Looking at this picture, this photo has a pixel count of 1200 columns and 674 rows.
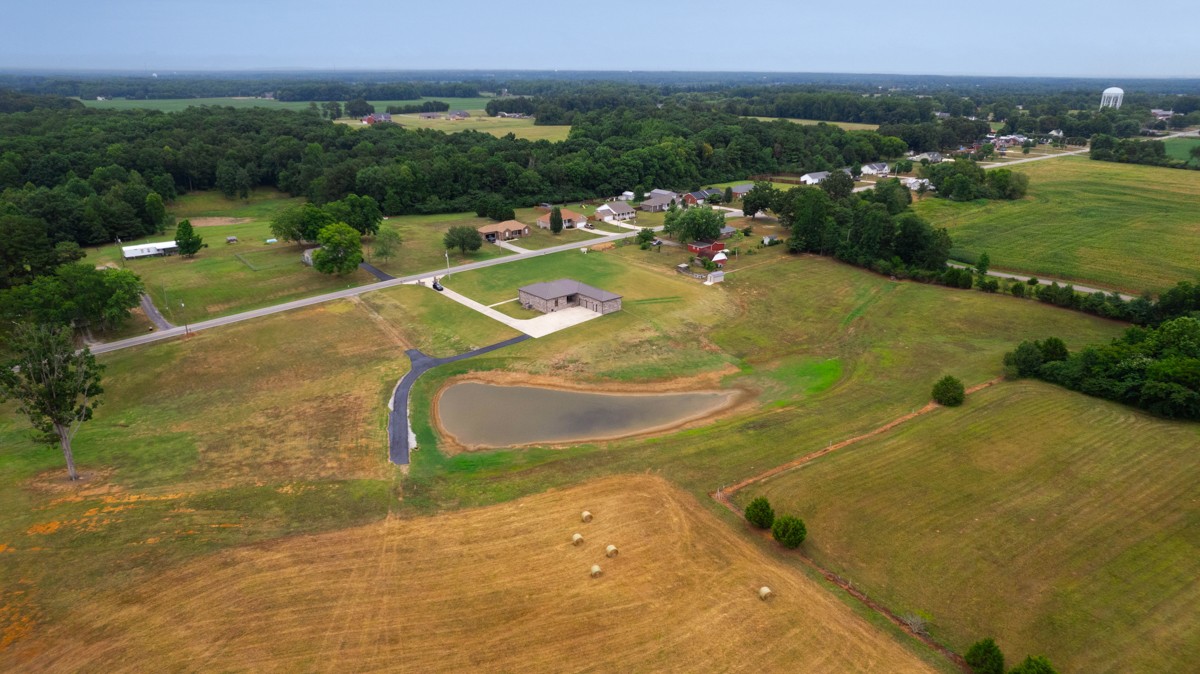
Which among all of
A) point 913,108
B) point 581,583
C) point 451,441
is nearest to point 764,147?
point 913,108

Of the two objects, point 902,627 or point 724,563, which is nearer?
point 902,627

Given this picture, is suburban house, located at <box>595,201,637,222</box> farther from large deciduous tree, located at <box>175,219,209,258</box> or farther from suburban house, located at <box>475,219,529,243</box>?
large deciduous tree, located at <box>175,219,209,258</box>

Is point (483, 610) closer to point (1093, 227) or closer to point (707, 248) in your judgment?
point (707, 248)

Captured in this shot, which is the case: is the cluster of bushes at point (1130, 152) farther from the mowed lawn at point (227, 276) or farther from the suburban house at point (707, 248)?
the mowed lawn at point (227, 276)

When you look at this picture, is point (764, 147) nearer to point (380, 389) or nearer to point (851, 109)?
point (851, 109)

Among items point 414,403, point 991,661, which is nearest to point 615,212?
point 414,403

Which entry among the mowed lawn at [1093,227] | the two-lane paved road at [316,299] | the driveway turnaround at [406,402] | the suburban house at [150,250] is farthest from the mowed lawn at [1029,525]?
the suburban house at [150,250]
